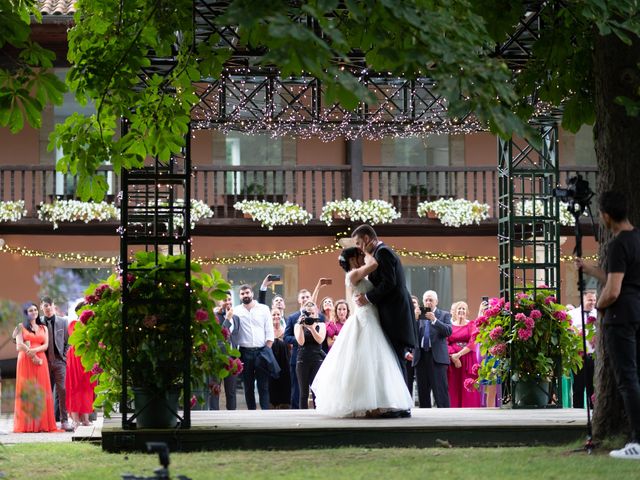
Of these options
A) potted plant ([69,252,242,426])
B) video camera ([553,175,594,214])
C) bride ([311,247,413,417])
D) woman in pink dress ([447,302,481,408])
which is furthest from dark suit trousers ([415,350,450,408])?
video camera ([553,175,594,214])

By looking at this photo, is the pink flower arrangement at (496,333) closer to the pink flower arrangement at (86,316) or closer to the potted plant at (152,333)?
the potted plant at (152,333)

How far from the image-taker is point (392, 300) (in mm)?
10781

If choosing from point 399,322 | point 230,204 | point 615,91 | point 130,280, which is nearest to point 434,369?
point 399,322

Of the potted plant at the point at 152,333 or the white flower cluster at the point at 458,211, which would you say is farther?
the white flower cluster at the point at 458,211

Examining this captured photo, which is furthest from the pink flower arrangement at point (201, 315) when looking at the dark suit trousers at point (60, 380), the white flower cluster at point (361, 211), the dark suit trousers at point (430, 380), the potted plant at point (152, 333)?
the white flower cluster at point (361, 211)

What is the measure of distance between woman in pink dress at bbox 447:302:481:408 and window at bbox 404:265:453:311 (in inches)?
360

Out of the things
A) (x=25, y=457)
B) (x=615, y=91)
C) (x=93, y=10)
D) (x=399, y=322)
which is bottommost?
(x=25, y=457)

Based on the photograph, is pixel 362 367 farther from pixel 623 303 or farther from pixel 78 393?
pixel 78 393

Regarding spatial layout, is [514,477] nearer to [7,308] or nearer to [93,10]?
[7,308]

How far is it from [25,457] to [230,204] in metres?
14.8

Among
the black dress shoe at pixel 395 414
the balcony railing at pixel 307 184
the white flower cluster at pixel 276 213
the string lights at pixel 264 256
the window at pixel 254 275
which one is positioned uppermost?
the balcony railing at pixel 307 184

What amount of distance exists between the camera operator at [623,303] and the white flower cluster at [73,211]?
1539 centimetres

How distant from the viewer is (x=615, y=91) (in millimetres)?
8180

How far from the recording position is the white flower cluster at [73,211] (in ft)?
72.5
